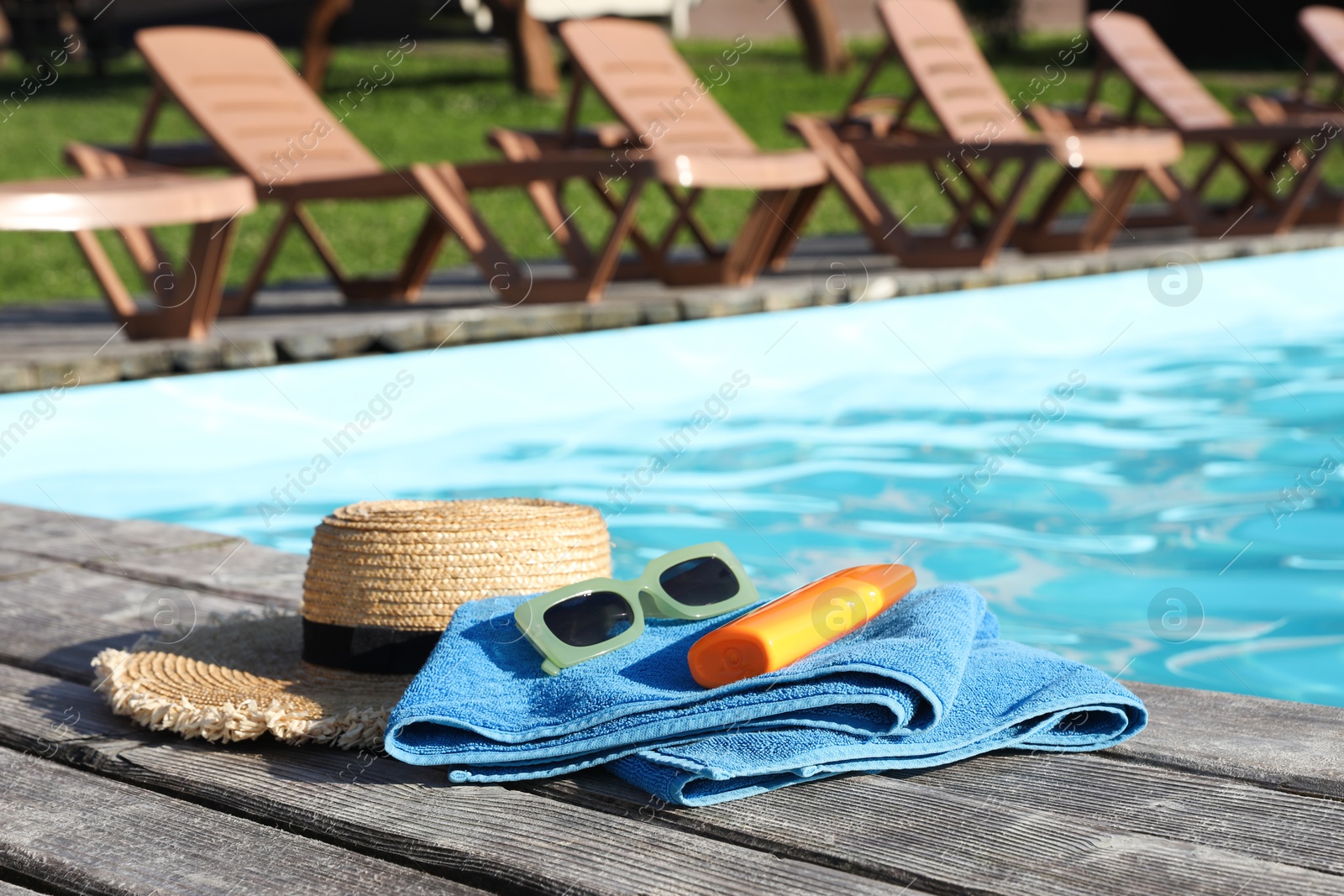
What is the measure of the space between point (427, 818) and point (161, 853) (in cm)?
26

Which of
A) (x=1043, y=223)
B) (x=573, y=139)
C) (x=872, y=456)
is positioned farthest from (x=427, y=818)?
(x=1043, y=223)

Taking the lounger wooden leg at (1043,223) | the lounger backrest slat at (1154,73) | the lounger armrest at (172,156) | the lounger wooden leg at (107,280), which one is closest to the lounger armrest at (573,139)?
the lounger armrest at (172,156)

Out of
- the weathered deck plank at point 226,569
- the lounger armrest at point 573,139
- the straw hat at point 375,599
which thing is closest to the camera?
the straw hat at point 375,599

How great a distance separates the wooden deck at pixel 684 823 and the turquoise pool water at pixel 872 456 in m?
1.57

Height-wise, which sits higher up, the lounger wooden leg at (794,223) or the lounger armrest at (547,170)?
the lounger wooden leg at (794,223)

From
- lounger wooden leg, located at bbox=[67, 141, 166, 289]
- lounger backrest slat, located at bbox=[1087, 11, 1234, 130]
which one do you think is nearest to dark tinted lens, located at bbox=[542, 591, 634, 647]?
lounger wooden leg, located at bbox=[67, 141, 166, 289]

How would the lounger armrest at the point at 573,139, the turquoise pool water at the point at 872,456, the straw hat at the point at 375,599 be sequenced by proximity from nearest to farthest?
the straw hat at the point at 375,599
the turquoise pool water at the point at 872,456
the lounger armrest at the point at 573,139

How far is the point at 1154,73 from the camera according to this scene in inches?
362

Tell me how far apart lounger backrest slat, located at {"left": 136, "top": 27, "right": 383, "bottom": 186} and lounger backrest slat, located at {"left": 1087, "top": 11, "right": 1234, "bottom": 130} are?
482 centimetres

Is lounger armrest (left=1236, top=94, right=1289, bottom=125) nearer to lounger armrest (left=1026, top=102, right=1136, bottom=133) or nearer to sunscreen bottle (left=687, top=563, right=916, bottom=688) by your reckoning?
lounger armrest (left=1026, top=102, right=1136, bottom=133)

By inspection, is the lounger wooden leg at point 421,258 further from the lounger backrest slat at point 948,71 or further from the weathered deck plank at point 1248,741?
the weathered deck plank at point 1248,741

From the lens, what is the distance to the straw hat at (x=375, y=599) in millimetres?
1844

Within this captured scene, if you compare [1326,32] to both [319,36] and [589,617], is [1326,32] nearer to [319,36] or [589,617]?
[319,36]

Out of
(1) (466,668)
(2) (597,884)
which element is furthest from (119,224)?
(2) (597,884)
